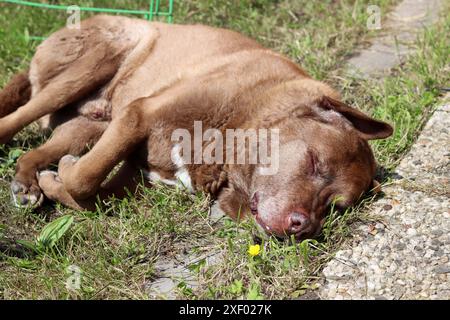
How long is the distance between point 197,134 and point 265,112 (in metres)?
0.45

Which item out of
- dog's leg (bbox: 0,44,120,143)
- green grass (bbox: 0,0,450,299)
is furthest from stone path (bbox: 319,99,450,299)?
dog's leg (bbox: 0,44,120,143)

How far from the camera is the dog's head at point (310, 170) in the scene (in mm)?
4020

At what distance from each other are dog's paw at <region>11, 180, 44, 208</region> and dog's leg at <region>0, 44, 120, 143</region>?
0.54 m

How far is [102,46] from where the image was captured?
5.17m

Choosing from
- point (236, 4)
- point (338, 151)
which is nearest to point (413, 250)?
point (338, 151)

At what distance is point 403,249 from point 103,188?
6.41ft

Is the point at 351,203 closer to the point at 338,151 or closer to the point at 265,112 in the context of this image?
the point at 338,151

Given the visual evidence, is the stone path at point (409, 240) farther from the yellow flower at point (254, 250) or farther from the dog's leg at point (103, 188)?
the dog's leg at point (103, 188)

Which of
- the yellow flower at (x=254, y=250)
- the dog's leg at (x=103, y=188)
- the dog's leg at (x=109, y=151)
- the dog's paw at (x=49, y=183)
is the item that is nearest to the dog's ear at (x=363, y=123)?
the yellow flower at (x=254, y=250)

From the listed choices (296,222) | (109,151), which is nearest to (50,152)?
(109,151)

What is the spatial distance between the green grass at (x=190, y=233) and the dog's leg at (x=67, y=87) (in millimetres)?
257

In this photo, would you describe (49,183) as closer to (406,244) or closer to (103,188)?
(103,188)

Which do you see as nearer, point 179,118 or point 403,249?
point 403,249

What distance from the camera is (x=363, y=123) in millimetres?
4234
